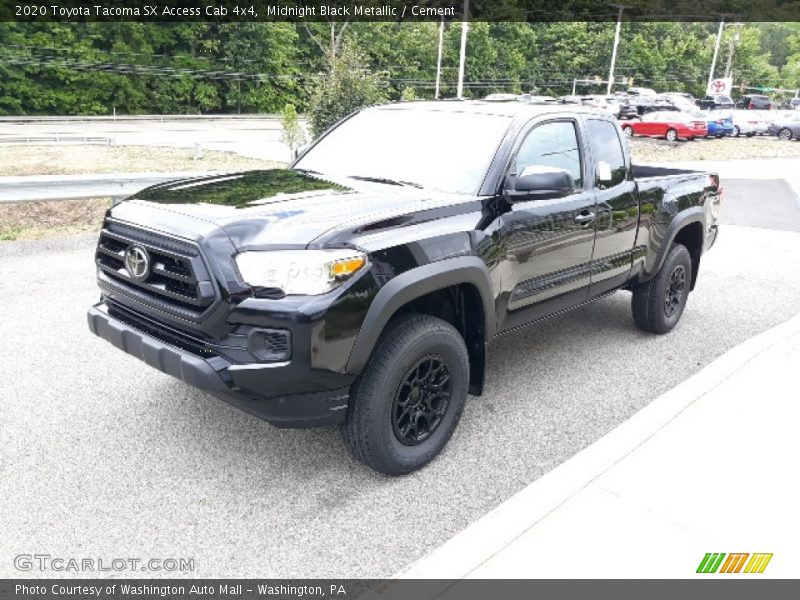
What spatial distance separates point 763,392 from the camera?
14.5 feet

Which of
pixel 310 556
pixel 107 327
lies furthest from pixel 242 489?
pixel 107 327

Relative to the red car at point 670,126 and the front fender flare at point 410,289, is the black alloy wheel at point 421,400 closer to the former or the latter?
the front fender flare at point 410,289

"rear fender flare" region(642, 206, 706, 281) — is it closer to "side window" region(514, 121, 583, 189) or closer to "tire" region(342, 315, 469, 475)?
"side window" region(514, 121, 583, 189)

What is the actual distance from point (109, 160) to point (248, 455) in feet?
57.4

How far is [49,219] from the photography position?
10133 millimetres

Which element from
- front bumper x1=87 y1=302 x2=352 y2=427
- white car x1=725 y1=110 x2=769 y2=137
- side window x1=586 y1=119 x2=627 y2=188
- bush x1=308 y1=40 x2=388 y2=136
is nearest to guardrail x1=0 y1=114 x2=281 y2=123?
white car x1=725 y1=110 x2=769 y2=137

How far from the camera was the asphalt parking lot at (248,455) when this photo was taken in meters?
2.88

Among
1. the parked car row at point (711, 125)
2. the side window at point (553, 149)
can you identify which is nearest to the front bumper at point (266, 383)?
the side window at point (553, 149)

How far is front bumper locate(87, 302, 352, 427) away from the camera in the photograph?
2894 mm

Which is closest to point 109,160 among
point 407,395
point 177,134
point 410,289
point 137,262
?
point 177,134

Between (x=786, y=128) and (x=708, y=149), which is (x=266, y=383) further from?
(x=786, y=128)

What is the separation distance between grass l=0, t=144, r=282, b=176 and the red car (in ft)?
63.5

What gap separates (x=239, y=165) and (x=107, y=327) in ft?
51.3

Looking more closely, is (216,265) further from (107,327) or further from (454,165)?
(454,165)
